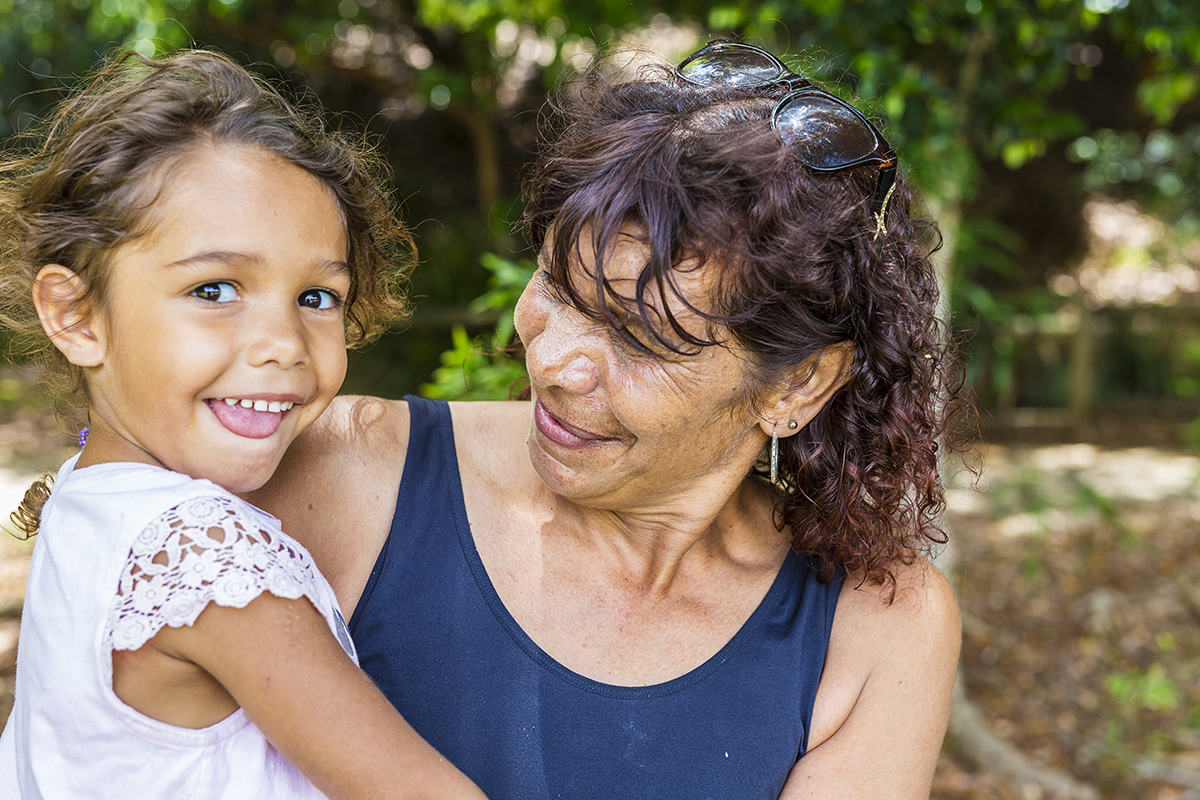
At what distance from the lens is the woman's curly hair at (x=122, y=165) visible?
1.28 meters

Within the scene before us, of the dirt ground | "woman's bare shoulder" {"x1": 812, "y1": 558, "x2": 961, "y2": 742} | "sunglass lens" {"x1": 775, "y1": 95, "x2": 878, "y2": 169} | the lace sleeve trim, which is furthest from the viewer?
the dirt ground

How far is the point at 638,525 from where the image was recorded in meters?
1.73

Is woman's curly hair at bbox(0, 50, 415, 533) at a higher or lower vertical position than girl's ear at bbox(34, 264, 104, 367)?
higher

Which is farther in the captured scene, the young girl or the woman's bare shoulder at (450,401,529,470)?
the woman's bare shoulder at (450,401,529,470)

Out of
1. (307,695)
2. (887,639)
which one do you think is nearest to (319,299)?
(307,695)

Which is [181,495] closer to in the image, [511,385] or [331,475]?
[331,475]

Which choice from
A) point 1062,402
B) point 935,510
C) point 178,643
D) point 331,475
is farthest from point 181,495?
point 1062,402

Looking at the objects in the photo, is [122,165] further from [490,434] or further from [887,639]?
[887,639]

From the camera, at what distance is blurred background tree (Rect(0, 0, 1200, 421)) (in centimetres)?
329

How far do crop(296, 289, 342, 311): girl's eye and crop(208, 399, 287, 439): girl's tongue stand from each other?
0.16m

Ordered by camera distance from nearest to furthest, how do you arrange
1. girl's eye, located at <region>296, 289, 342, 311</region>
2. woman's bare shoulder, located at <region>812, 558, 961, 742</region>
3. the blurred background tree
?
1. girl's eye, located at <region>296, 289, 342, 311</region>
2. woman's bare shoulder, located at <region>812, 558, 961, 742</region>
3. the blurred background tree

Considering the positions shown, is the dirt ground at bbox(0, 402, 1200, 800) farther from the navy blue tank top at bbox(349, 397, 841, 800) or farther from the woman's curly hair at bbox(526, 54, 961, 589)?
the woman's curly hair at bbox(526, 54, 961, 589)

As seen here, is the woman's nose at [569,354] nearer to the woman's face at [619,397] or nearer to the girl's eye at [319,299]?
the woman's face at [619,397]

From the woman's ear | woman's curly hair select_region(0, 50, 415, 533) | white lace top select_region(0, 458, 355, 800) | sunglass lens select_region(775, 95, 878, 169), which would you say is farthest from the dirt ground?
sunglass lens select_region(775, 95, 878, 169)
